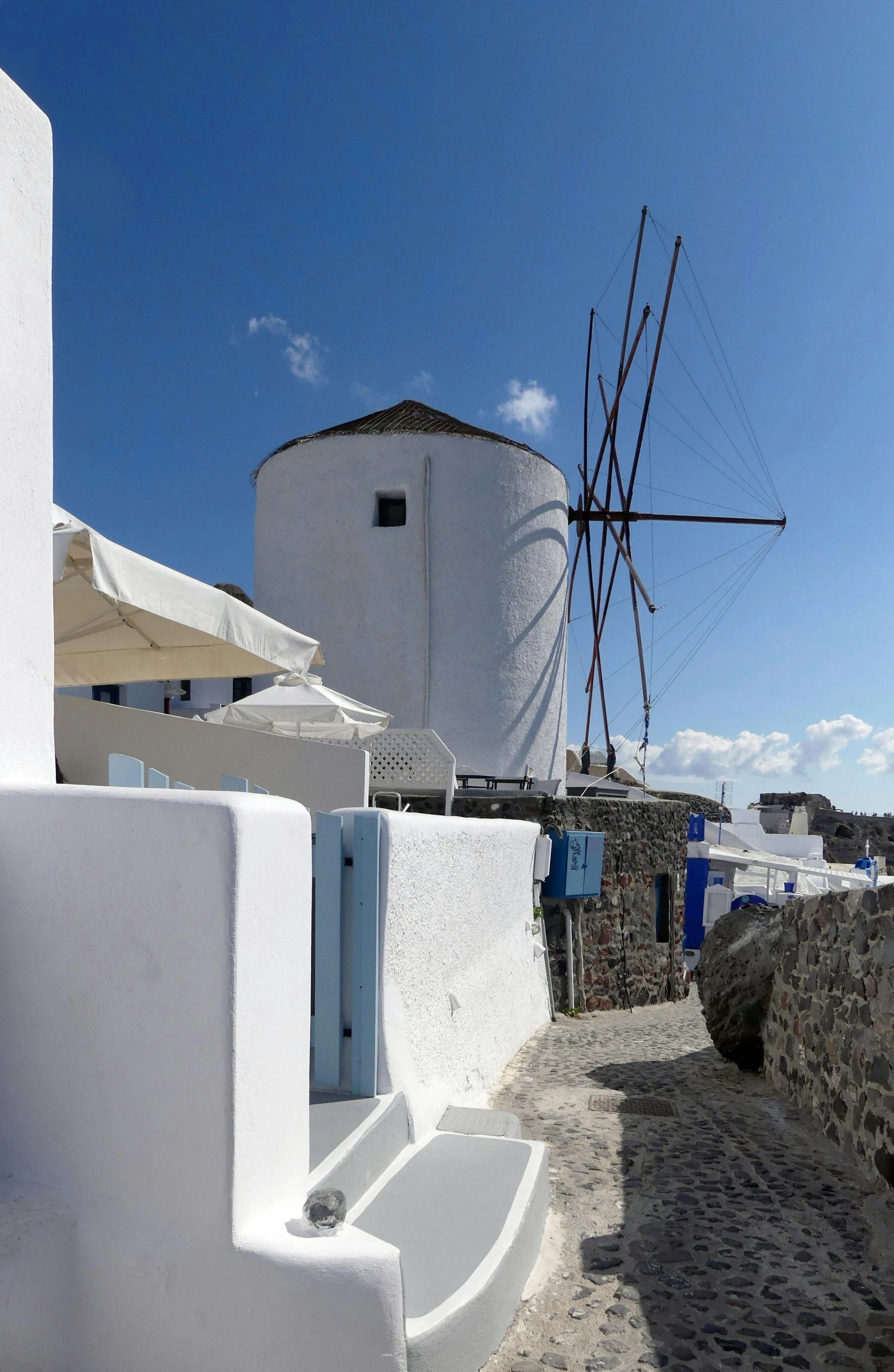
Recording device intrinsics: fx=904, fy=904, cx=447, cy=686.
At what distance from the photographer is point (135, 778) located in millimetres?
2941

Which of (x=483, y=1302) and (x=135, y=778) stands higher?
(x=135, y=778)

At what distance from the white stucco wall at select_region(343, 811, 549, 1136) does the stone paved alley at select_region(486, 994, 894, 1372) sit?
21.3 inches

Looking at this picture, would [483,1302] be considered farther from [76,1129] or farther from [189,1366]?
[76,1129]

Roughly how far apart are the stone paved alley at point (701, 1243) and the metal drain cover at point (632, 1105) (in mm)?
38

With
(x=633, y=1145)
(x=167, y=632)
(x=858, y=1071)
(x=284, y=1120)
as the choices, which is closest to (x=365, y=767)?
(x=167, y=632)

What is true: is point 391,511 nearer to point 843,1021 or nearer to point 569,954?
point 569,954

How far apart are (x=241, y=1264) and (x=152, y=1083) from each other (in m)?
0.49

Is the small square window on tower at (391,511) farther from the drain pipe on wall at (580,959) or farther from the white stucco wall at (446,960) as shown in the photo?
the white stucco wall at (446,960)

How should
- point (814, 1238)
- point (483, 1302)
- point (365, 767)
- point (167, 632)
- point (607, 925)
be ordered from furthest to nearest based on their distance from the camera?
point (607, 925) < point (365, 767) < point (167, 632) < point (814, 1238) < point (483, 1302)

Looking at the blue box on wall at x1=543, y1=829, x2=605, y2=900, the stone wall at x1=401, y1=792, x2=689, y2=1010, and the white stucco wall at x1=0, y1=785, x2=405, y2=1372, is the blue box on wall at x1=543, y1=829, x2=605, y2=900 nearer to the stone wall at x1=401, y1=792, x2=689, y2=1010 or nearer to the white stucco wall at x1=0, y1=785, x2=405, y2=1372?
the stone wall at x1=401, y1=792, x2=689, y2=1010

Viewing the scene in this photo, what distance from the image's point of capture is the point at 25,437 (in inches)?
114

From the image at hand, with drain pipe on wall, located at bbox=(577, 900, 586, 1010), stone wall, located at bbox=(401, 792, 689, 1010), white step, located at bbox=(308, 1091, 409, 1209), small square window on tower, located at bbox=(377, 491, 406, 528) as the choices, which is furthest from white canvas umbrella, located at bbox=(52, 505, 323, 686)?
small square window on tower, located at bbox=(377, 491, 406, 528)

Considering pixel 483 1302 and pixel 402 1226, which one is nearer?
pixel 483 1302

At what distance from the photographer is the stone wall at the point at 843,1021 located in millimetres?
4234
